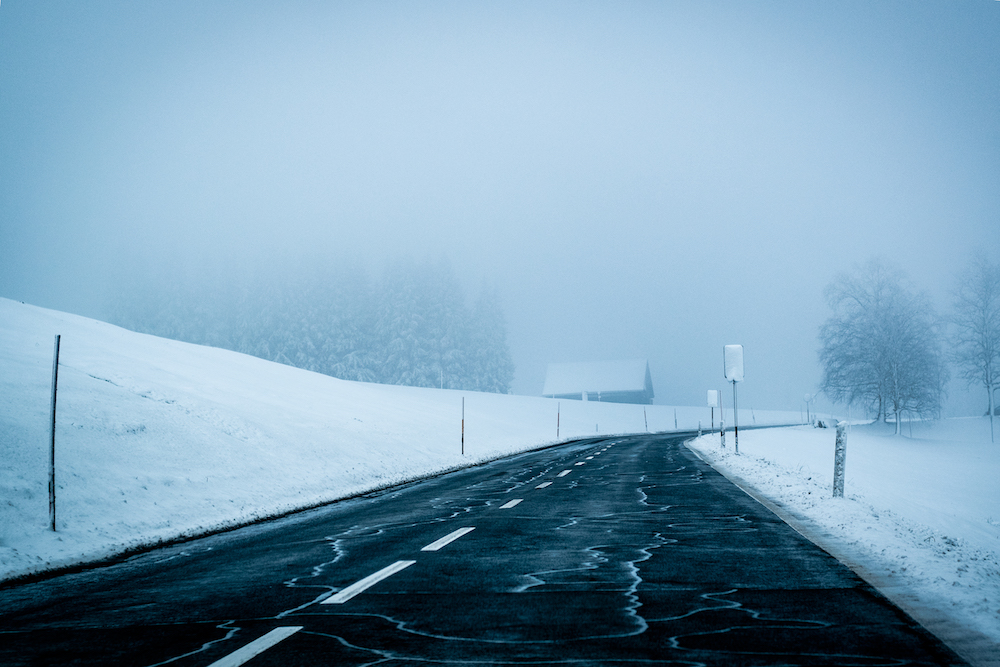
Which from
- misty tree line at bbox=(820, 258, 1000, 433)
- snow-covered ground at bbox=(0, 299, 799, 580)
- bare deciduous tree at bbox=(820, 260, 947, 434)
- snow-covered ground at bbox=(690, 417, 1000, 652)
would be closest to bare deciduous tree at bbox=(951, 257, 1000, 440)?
misty tree line at bbox=(820, 258, 1000, 433)

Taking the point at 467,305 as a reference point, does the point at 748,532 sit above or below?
below

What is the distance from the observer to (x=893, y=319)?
52.0 m

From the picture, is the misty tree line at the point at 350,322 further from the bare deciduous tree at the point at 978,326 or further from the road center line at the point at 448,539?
the road center line at the point at 448,539

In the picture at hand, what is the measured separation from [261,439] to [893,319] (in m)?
51.3

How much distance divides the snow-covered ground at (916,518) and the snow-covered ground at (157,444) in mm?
8602

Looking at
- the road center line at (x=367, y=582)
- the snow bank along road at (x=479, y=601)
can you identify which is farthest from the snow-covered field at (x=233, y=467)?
the road center line at (x=367, y=582)

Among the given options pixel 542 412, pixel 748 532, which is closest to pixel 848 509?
pixel 748 532

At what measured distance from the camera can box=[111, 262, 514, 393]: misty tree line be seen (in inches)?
2899

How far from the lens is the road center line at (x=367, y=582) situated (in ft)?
17.4

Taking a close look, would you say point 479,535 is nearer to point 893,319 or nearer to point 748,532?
point 748,532

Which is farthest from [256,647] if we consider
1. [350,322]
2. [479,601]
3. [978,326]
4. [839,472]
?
[350,322]

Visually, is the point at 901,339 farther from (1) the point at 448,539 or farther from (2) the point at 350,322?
(2) the point at 350,322

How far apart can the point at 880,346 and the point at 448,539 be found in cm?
5265

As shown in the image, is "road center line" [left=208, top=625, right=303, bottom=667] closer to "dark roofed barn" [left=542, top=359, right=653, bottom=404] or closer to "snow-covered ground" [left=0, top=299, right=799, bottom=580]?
"snow-covered ground" [left=0, top=299, right=799, bottom=580]
